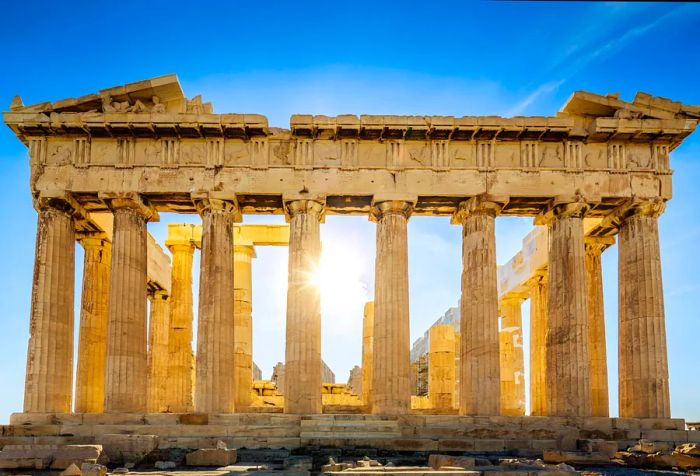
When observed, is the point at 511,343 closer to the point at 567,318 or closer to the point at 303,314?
the point at 567,318

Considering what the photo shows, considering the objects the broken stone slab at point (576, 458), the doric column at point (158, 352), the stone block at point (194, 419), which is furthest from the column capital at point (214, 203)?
the broken stone slab at point (576, 458)

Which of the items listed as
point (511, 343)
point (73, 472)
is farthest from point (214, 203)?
point (511, 343)

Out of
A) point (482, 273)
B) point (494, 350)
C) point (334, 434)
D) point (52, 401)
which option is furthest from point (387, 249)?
point (52, 401)

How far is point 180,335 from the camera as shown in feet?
101

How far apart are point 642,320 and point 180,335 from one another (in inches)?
689

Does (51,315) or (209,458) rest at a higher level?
(51,315)

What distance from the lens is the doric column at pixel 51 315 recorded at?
2361 cm

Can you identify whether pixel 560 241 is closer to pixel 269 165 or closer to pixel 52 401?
pixel 269 165

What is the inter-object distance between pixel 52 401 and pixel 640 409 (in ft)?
60.1

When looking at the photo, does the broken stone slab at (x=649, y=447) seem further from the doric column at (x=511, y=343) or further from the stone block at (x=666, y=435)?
the doric column at (x=511, y=343)

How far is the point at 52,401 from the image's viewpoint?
A: 23.5 m

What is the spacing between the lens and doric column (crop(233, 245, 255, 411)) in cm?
3012

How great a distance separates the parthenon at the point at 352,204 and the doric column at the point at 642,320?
49mm

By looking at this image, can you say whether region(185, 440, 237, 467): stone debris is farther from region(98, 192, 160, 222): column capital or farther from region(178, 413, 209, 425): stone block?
region(98, 192, 160, 222): column capital
